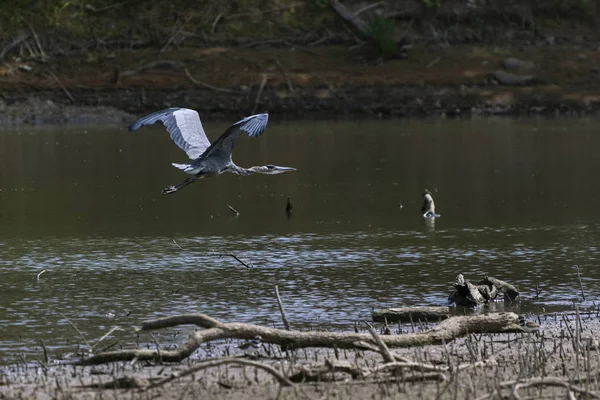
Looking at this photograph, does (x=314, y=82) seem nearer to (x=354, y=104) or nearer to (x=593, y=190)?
(x=354, y=104)

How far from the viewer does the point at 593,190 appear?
2080 centimetres

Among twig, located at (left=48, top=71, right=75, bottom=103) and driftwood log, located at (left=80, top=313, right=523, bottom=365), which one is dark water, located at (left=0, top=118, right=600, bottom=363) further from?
twig, located at (left=48, top=71, right=75, bottom=103)

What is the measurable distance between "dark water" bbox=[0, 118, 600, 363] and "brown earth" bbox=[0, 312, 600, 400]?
1.22m

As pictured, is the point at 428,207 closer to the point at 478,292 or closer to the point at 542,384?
the point at 478,292

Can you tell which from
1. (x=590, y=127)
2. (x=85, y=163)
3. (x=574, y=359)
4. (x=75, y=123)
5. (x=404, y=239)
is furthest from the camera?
(x=75, y=123)

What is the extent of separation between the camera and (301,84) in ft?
121

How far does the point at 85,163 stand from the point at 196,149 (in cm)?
1471

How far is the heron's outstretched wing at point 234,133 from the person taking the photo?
440 inches

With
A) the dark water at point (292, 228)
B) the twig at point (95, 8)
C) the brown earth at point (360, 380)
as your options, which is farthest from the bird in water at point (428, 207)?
the twig at point (95, 8)

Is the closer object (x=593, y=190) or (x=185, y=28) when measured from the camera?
(x=593, y=190)

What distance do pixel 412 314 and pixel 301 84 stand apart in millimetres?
26657

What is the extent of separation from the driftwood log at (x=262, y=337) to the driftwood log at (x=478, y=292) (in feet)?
6.46

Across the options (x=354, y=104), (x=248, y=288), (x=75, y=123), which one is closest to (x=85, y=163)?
(x=75, y=123)

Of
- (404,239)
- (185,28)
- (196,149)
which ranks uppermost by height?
(185,28)
